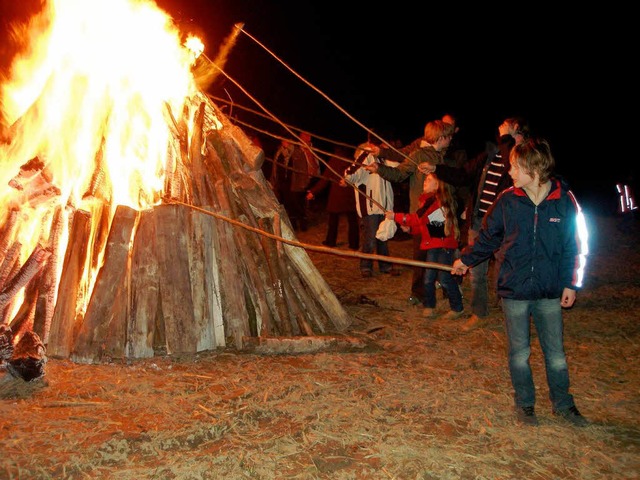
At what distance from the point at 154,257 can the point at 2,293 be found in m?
1.35

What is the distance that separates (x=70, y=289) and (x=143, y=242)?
30.0 inches

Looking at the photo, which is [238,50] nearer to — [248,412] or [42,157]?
[42,157]

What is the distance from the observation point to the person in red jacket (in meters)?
6.78

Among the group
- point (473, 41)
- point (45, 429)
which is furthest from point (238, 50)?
point (45, 429)

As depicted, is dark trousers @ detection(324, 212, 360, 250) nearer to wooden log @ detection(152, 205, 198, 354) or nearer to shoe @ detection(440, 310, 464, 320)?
shoe @ detection(440, 310, 464, 320)

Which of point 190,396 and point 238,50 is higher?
point 238,50

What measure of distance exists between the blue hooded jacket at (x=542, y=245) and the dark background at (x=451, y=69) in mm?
21937

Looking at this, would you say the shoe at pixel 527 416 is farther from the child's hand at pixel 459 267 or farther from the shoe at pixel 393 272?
the shoe at pixel 393 272

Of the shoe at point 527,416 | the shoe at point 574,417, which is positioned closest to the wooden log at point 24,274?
the shoe at point 527,416

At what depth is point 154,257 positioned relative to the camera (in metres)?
5.43

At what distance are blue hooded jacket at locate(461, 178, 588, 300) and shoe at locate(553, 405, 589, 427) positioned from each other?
87 cm

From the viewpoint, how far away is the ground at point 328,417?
363 centimetres

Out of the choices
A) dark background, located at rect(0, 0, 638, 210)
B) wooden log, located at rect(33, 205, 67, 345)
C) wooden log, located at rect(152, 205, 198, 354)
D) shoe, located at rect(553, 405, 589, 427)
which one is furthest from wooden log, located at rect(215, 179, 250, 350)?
dark background, located at rect(0, 0, 638, 210)

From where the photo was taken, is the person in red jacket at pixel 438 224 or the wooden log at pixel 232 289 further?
the person in red jacket at pixel 438 224
